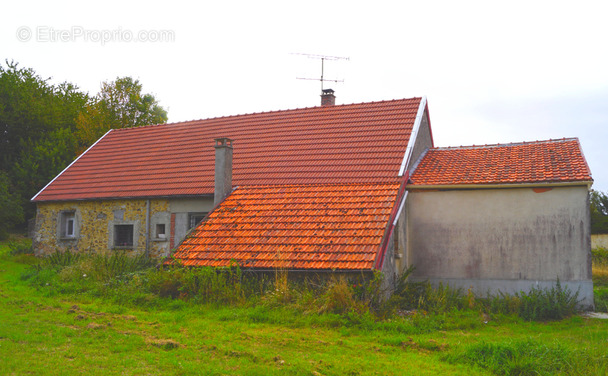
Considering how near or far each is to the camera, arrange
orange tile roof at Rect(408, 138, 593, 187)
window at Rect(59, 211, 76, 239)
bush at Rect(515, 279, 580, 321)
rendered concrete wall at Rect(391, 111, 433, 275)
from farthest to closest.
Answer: window at Rect(59, 211, 76, 239), orange tile roof at Rect(408, 138, 593, 187), rendered concrete wall at Rect(391, 111, 433, 275), bush at Rect(515, 279, 580, 321)

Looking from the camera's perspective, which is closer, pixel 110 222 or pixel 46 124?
pixel 110 222

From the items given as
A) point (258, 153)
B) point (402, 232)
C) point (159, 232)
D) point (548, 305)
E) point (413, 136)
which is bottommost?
point (548, 305)

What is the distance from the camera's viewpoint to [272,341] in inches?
328

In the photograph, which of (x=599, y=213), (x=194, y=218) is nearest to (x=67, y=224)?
(x=194, y=218)

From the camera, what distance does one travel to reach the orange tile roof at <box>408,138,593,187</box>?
43.6 feet

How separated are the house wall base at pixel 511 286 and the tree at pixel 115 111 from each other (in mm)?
25930

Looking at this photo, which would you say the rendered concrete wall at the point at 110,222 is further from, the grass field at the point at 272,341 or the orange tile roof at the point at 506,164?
the orange tile roof at the point at 506,164

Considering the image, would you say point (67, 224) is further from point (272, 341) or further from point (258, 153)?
point (272, 341)

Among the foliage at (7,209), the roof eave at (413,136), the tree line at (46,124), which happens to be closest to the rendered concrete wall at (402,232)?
the roof eave at (413,136)

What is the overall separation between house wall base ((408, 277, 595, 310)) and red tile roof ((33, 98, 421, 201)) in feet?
10.5

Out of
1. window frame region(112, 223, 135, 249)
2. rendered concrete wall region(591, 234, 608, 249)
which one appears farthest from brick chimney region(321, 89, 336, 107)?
rendered concrete wall region(591, 234, 608, 249)

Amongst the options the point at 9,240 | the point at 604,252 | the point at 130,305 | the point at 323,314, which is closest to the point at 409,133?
the point at 323,314

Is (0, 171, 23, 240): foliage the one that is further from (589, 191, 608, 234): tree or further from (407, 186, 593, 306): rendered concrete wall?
(589, 191, 608, 234): tree

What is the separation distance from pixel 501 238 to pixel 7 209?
927 inches
